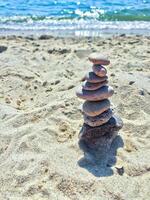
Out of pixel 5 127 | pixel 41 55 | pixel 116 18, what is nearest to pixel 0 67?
pixel 41 55

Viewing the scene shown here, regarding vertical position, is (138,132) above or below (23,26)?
above

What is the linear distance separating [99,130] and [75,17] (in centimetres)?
1009

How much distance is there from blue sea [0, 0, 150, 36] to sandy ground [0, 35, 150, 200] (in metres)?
4.23

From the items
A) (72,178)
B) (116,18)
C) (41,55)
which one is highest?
(72,178)

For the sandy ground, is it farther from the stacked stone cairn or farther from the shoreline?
the shoreline

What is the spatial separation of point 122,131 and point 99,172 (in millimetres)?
→ 935

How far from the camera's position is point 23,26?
509 inches

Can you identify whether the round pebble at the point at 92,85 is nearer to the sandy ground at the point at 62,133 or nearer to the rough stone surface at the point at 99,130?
the rough stone surface at the point at 99,130

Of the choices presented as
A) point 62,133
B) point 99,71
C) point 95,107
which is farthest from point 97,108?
point 62,133

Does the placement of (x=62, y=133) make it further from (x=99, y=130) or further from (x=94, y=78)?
(x=94, y=78)

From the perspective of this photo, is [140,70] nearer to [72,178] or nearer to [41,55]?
[41,55]

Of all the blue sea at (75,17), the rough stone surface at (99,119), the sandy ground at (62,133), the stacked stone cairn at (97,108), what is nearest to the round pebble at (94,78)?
the stacked stone cairn at (97,108)

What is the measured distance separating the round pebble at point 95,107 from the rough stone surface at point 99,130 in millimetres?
172

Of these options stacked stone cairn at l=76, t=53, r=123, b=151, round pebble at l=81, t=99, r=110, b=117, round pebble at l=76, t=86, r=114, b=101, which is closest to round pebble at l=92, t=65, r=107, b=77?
stacked stone cairn at l=76, t=53, r=123, b=151
